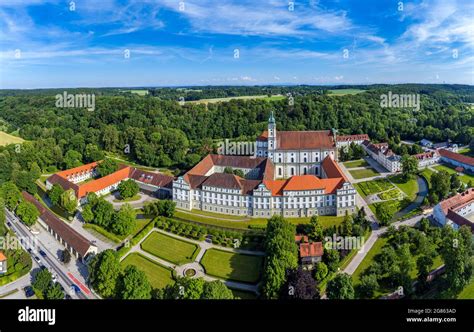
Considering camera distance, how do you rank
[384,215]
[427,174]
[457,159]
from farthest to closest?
[457,159] < [427,174] < [384,215]

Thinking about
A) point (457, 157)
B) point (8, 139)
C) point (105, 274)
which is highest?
point (8, 139)

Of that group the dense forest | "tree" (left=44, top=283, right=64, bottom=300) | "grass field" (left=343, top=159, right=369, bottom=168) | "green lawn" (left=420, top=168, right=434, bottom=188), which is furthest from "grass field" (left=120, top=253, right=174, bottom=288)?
"grass field" (left=343, top=159, right=369, bottom=168)

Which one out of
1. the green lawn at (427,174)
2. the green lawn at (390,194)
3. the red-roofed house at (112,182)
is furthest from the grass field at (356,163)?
the red-roofed house at (112,182)

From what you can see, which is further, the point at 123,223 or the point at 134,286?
the point at 123,223

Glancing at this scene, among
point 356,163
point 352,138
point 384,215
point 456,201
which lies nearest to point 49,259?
point 384,215

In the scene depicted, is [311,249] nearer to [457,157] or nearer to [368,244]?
[368,244]

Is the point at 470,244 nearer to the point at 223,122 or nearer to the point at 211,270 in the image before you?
the point at 211,270

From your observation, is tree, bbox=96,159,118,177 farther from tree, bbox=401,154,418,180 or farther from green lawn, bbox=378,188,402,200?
tree, bbox=401,154,418,180
